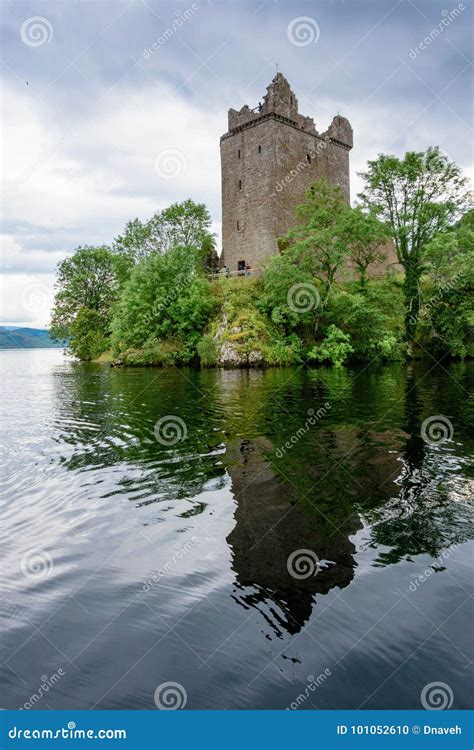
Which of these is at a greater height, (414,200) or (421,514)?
(414,200)

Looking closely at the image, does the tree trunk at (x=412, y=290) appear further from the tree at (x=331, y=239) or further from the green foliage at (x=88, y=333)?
the green foliage at (x=88, y=333)

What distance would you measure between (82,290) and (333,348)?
Answer: 3951 cm

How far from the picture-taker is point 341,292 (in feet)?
135

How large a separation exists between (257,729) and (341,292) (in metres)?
39.7

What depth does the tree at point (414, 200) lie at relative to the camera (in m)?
41.4

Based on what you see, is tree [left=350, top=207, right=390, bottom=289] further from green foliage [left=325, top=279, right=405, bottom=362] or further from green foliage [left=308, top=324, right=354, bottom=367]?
green foliage [left=308, top=324, right=354, bottom=367]

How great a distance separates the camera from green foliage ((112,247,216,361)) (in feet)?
148

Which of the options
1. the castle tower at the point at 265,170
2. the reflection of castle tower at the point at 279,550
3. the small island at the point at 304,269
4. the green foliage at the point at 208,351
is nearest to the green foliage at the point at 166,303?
the small island at the point at 304,269

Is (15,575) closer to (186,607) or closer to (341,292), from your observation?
(186,607)

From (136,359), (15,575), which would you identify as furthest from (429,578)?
(136,359)

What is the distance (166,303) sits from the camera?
45969 mm

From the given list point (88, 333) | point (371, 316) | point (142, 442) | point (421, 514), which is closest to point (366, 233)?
point (371, 316)

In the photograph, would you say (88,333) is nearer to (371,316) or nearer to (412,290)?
(371,316)

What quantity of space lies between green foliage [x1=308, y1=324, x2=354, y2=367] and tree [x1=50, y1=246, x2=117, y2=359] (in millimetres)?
33354
